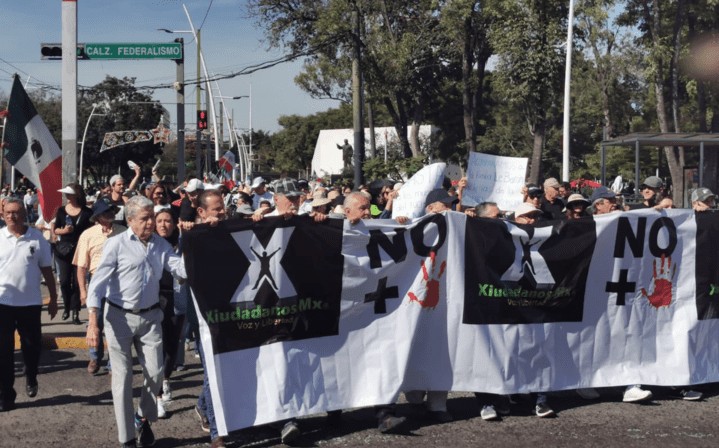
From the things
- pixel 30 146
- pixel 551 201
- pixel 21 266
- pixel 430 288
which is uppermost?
pixel 30 146

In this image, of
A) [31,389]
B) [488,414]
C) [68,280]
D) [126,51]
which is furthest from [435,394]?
[126,51]

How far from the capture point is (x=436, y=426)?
732 cm

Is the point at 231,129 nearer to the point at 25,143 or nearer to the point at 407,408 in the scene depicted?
the point at 25,143

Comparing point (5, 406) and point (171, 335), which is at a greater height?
point (171, 335)

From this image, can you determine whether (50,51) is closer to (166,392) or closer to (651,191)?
(166,392)

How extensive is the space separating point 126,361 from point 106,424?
1131 millimetres

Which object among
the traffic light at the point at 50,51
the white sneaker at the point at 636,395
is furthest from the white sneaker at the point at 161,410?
the traffic light at the point at 50,51

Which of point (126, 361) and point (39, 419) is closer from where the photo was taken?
point (126, 361)

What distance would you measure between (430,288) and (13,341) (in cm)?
362

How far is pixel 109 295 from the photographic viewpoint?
6656 mm

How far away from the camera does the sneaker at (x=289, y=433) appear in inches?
266

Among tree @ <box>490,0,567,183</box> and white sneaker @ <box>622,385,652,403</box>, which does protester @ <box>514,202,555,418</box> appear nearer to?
white sneaker @ <box>622,385,652,403</box>

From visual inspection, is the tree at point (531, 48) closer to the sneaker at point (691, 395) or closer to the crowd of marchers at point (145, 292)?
the crowd of marchers at point (145, 292)

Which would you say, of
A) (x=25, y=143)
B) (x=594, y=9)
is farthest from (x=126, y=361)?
(x=594, y=9)
